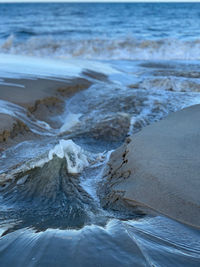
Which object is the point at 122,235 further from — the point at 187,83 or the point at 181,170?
the point at 187,83

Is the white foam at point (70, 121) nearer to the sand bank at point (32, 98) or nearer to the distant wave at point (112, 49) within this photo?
the sand bank at point (32, 98)

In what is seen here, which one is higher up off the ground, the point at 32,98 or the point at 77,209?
the point at 32,98

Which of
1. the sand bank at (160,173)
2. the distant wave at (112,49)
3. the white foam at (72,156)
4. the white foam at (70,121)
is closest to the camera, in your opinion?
the sand bank at (160,173)

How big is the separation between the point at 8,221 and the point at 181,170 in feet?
3.70

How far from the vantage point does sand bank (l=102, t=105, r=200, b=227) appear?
1597 millimetres

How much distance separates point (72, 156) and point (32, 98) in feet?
5.83

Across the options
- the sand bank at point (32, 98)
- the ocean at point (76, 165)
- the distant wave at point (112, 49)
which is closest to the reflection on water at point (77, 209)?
the ocean at point (76, 165)

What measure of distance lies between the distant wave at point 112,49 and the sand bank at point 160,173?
769cm

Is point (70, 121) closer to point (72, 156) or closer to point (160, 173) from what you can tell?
point (72, 156)

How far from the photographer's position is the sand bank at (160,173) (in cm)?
160

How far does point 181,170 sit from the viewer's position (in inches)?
70.2

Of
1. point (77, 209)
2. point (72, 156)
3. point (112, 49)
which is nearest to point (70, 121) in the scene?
point (72, 156)

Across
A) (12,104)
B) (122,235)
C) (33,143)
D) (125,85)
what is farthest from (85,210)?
(125,85)

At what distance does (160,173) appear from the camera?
1.79 meters
